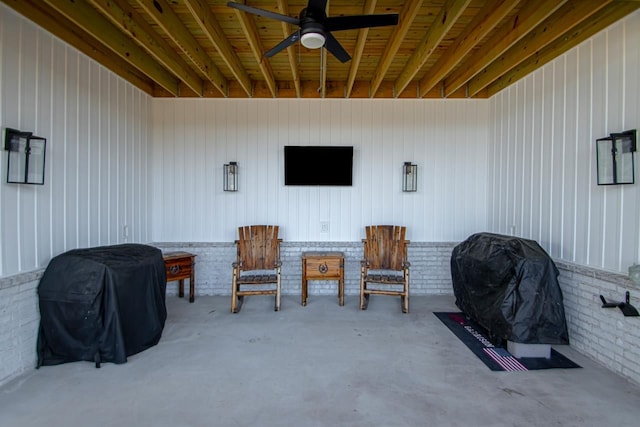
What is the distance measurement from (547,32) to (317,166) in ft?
9.43

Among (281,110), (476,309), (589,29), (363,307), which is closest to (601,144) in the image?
(589,29)

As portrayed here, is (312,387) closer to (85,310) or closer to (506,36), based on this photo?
(85,310)

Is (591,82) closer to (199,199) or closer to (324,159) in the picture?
(324,159)

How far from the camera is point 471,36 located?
10.1ft

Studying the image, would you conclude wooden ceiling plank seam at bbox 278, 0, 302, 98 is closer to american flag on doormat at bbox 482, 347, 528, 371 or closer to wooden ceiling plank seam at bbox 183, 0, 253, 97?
wooden ceiling plank seam at bbox 183, 0, 253, 97

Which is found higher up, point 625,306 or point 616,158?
point 616,158

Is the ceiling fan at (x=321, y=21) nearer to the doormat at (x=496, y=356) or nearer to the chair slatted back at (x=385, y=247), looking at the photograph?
the chair slatted back at (x=385, y=247)

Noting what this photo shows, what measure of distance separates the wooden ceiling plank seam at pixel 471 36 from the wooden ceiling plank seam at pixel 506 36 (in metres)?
0.17

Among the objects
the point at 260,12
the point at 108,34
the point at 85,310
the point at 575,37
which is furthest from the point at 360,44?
the point at 85,310

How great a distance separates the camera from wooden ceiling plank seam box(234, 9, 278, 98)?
2.77 meters

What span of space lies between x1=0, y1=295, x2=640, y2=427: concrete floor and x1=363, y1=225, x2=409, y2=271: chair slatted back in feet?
3.60

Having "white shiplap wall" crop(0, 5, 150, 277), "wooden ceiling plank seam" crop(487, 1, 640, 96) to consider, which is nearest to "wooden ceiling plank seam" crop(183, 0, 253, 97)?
"white shiplap wall" crop(0, 5, 150, 277)

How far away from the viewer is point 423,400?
2158 millimetres

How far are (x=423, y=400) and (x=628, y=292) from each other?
1.82 meters
